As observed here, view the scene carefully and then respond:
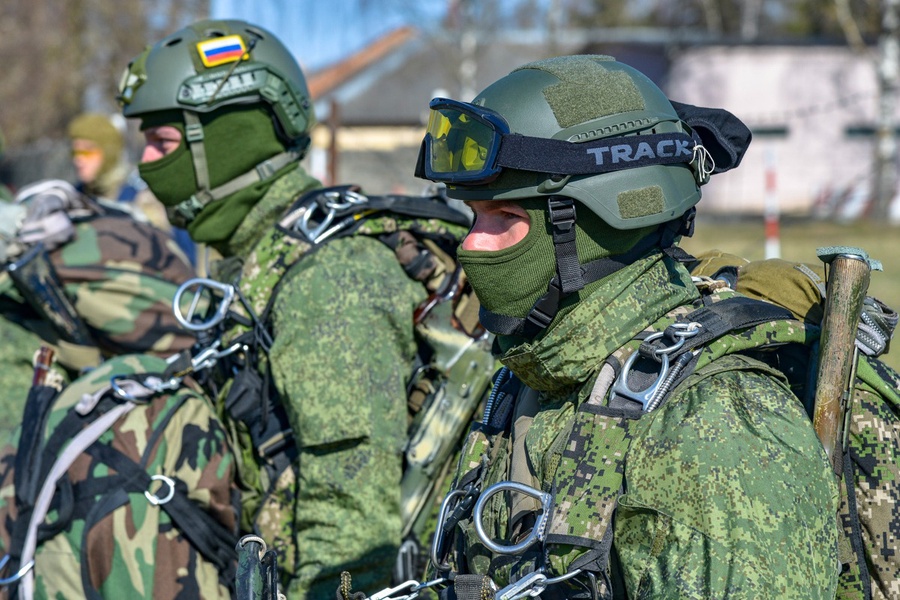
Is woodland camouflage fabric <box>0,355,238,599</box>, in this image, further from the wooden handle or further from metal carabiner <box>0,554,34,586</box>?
the wooden handle

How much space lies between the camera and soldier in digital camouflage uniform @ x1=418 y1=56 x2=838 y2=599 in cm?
199

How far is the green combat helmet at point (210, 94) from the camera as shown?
13.3 ft

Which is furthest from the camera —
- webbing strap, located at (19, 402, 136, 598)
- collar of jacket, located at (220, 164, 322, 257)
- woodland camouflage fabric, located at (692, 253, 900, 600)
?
collar of jacket, located at (220, 164, 322, 257)

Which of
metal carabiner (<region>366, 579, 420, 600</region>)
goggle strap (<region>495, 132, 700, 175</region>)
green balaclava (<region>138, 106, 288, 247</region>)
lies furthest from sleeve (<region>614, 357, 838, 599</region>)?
green balaclava (<region>138, 106, 288, 247</region>)

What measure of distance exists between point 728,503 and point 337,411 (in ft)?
5.18

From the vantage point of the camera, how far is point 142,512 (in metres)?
3.36

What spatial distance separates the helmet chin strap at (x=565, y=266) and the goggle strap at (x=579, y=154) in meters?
0.08

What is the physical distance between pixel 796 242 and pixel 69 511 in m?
15.4

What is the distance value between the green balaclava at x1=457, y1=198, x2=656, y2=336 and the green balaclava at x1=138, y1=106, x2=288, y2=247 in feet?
5.91

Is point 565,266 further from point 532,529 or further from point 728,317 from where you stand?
point 532,529

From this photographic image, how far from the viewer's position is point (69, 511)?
3.38m

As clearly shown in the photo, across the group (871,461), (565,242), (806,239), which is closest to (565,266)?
(565,242)

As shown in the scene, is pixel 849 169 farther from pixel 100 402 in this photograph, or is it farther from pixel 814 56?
pixel 100 402

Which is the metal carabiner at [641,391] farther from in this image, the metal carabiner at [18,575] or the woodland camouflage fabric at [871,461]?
the metal carabiner at [18,575]
